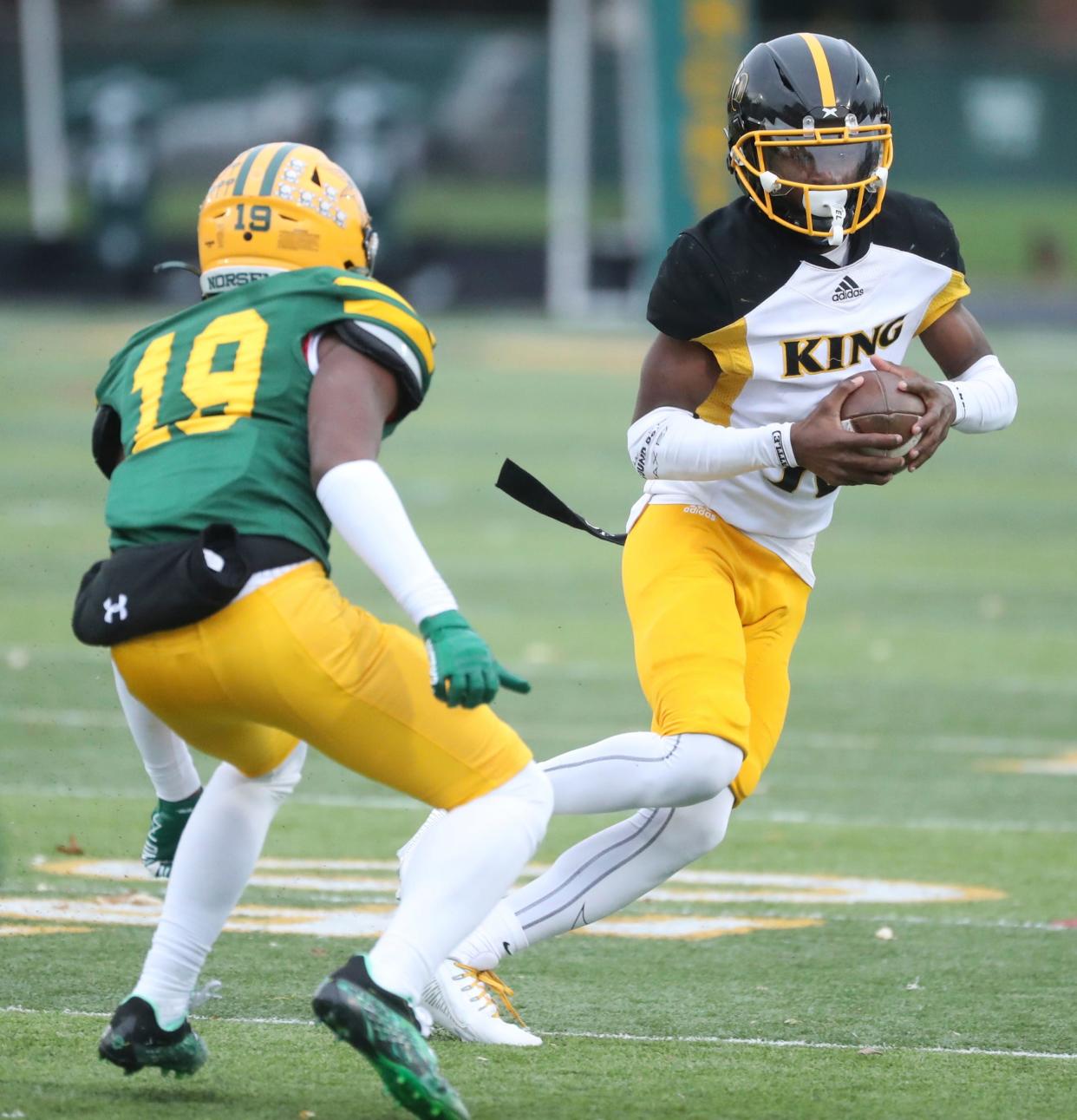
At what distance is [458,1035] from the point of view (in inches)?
163

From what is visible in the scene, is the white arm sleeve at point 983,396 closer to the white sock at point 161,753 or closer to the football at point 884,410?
the football at point 884,410

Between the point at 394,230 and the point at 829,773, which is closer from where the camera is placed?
the point at 829,773

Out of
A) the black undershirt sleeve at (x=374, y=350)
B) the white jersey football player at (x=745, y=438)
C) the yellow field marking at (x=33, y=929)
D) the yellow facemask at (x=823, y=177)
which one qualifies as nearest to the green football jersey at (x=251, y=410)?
the black undershirt sleeve at (x=374, y=350)

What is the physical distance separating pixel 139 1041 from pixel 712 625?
140 cm

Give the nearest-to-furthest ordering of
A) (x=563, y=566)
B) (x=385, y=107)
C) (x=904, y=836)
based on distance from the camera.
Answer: (x=904, y=836) → (x=563, y=566) → (x=385, y=107)

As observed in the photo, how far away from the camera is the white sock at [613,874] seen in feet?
14.0

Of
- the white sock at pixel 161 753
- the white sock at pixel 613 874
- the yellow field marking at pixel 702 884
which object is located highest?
the white sock at pixel 161 753

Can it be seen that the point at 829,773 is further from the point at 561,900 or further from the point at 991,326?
the point at 991,326

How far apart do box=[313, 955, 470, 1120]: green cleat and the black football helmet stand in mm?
1897

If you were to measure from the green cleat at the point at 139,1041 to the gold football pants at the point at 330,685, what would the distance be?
0.56m

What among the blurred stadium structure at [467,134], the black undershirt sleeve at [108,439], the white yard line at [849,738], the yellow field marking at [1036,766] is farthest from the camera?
the blurred stadium structure at [467,134]

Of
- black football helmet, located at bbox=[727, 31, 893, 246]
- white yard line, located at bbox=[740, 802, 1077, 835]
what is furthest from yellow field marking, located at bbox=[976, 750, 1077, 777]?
black football helmet, located at bbox=[727, 31, 893, 246]

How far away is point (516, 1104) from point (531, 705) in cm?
492

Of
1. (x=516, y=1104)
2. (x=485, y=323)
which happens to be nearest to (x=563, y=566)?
(x=516, y=1104)
